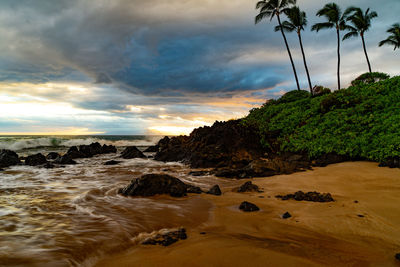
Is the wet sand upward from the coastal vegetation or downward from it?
downward

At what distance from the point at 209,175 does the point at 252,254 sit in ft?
21.4

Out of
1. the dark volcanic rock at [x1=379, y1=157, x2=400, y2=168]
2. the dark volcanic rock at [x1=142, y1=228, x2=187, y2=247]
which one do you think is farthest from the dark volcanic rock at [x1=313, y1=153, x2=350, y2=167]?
the dark volcanic rock at [x1=142, y1=228, x2=187, y2=247]

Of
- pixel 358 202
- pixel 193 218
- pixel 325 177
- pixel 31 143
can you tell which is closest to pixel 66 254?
pixel 193 218

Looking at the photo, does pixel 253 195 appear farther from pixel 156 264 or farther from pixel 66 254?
pixel 66 254

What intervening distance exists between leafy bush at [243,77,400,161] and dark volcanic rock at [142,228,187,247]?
742 centimetres

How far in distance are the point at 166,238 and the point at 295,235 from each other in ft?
5.77

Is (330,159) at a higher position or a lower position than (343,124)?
lower

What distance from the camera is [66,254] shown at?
104 inches

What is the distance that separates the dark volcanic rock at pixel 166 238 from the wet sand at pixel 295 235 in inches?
3.6

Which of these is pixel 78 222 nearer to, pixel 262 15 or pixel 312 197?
pixel 312 197

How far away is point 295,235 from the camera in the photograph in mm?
3004

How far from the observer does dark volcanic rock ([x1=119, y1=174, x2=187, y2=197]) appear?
18.0ft

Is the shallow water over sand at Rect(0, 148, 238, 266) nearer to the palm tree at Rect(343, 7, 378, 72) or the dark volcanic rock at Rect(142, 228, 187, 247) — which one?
the dark volcanic rock at Rect(142, 228, 187, 247)

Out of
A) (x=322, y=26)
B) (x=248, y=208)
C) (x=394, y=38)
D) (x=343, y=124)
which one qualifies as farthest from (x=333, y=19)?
(x=248, y=208)
